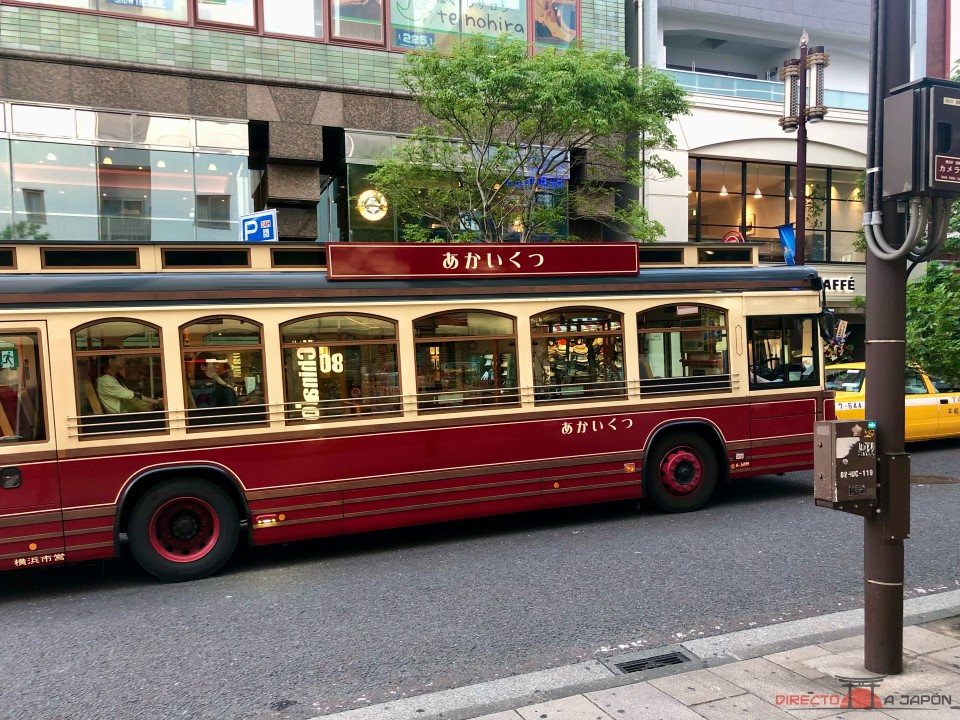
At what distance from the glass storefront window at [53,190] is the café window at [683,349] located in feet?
36.4

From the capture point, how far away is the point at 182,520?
6812 millimetres

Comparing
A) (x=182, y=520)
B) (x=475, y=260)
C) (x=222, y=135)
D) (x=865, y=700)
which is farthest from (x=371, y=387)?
(x=222, y=135)

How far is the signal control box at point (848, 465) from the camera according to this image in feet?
13.5

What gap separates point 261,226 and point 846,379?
9.68 meters

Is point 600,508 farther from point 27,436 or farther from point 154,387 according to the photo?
point 27,436

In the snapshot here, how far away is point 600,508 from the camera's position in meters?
9.24

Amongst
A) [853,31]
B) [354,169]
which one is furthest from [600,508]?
[853,31]

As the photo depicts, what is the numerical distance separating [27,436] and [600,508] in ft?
20.1

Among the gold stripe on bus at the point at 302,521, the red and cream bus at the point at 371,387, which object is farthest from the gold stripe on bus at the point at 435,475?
the gold stripe on bus at the point at 302,521

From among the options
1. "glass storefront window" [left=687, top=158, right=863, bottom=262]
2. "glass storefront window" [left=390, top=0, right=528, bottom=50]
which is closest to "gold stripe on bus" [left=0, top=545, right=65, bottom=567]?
"glass storefront window" [left=390, top=0, right=528, bottom=50]

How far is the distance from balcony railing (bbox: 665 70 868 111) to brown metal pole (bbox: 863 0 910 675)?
1639 centimetres

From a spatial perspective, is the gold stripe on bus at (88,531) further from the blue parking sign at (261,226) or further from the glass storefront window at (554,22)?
the glass storefront window at (554,22)

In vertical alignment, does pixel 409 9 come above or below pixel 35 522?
above

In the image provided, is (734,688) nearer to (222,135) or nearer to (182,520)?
(182,520)
